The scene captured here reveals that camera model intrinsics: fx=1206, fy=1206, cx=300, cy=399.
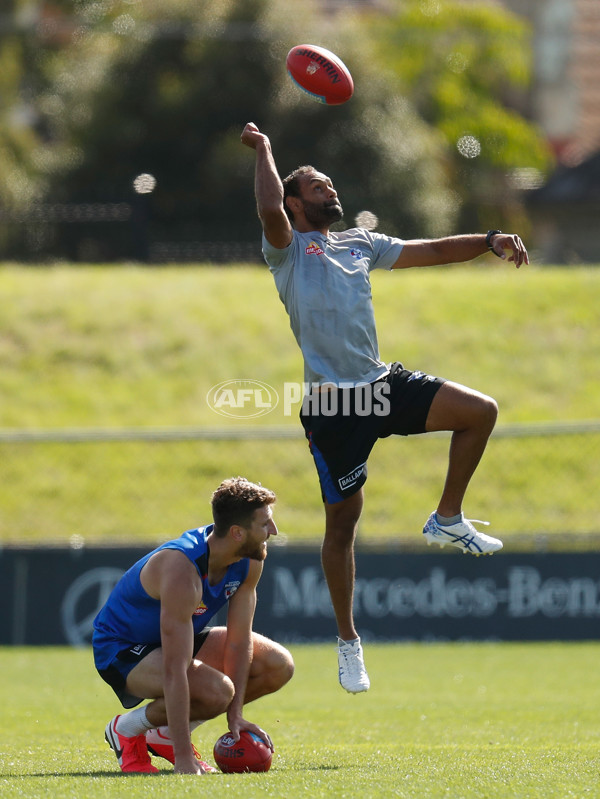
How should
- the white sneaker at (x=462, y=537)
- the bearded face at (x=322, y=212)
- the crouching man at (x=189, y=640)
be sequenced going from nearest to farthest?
the crouching man at (x=189, y=640) → the bearded face at (x=322, y=212) → the white sneaker at (x=462, y=537)

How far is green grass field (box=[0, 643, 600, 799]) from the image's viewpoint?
4.45 meters

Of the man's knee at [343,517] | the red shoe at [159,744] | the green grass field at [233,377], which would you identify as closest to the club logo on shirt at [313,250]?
the man's knee at [343,517]

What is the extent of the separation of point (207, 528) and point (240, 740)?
3.01 ft

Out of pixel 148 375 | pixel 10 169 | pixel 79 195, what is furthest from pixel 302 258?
pixel 10 169

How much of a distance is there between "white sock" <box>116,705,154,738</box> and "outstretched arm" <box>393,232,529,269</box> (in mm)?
2554

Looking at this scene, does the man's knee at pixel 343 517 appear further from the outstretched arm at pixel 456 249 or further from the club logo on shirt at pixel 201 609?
the outstretched arm at pixel 456 249

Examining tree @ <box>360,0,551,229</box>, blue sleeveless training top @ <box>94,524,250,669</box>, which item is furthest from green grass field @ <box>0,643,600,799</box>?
tree @ <box>360,0,551,229</box>

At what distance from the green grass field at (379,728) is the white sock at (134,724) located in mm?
165

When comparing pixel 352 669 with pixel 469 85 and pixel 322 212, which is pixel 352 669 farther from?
pixel 469 85

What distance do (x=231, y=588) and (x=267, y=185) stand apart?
72.5 inches

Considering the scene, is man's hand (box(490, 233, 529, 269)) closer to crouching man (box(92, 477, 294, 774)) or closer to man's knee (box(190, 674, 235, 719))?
crouching man (box(92, 477, 294, 774))

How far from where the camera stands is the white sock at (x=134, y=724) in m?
5.34

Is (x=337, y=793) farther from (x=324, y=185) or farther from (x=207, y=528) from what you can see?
(x=324, y=185)

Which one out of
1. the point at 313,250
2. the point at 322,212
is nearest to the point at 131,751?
the point at 313,250
